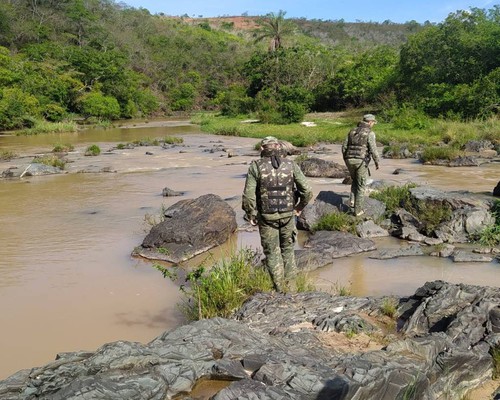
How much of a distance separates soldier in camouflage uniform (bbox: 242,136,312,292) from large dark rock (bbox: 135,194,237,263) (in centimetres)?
246

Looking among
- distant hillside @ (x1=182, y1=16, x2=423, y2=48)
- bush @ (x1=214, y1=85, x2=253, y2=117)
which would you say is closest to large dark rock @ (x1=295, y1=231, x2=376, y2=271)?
bush @ (x1=214, y1=85, x2=253, y2=117)

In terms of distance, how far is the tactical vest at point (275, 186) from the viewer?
5.96m

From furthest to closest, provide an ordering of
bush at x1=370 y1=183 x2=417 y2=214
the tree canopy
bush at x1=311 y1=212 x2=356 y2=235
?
the tree canopy → bush at x1=370 y1=183 x2=417 y2=214 → bush at x1=311 y1=212 x2=356 y2=235

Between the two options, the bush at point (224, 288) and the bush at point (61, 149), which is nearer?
the bush at point (224, 288)

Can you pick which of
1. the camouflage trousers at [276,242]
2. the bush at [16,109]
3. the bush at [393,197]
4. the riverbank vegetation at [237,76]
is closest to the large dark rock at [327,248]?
the camouflage trousers at [276,242]

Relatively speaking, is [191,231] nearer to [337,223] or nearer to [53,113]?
[337,223]

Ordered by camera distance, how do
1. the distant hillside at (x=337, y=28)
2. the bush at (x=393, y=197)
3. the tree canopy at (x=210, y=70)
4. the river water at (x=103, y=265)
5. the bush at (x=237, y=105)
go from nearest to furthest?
the river water at (x=103, y=265) < the bush at (x=393, y=197) < the tree canopy at (x=210, y=70) < the bush at (x=237, y=105) < the distant hillside at (x=337, y=28)

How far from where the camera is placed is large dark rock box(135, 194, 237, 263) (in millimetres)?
8594

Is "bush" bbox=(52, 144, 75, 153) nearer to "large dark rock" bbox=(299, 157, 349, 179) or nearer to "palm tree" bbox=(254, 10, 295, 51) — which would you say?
"large dark rock" bbox=(299, 157, 349, 179)

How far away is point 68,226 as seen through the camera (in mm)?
11062

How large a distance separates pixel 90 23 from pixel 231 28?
235 feet

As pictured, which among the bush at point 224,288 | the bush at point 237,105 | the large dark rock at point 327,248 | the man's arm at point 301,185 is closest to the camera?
the bush at point 224,288

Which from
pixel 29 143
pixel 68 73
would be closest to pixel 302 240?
pixel 29 143

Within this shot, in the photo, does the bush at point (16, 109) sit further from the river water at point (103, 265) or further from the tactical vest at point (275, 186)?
the tactical vest at point (275, 186)
